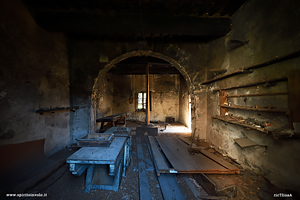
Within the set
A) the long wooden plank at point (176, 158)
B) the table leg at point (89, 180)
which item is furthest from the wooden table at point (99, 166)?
the long wooden plank at point (176, 158)

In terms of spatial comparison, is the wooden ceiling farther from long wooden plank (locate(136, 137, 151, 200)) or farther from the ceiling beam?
long wooden plank (locate(136, 137, 151, 200))

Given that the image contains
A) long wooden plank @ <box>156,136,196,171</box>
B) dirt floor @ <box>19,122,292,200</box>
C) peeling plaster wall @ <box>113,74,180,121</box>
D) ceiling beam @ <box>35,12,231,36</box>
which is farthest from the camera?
peeling plaster wall @ <box>113,74,180,121</box>

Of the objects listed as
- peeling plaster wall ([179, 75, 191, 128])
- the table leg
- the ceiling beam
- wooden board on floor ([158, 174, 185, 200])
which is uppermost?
the ceiling beam

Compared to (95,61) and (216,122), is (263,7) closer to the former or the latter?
(216,122)

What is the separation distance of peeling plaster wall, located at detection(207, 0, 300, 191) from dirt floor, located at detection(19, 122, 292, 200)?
258mm

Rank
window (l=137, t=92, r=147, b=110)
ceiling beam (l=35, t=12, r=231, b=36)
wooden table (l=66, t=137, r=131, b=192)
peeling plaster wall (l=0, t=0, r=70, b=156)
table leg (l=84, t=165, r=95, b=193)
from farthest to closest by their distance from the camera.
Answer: window (l=137, t=92, r=147, b=110)
ceiling beam (l=35, t=12, r=231, b=36)
peeling plaster wall (l=0, t=0, r=70, b=156)
table leg (l=84, t=165, r=95, b=193)
wooden table (l=66, t=137, r=131, b=192)

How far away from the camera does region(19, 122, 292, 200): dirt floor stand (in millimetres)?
1801

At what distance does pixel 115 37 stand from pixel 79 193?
425cm

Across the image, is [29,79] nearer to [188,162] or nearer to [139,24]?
[139,24]

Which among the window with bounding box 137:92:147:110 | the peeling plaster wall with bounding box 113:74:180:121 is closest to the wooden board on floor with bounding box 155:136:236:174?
the peeling plaster wall with bounding box 113:74:180:121

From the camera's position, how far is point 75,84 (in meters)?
3.96

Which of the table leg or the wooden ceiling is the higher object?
the wooden ceiling

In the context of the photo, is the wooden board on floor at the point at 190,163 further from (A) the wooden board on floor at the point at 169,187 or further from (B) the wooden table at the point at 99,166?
(B) the wooden table at the point at 99,166

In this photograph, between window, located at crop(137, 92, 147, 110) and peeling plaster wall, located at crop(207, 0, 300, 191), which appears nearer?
peeling plaster wall, located at crop(207, 0, 300, 191)
